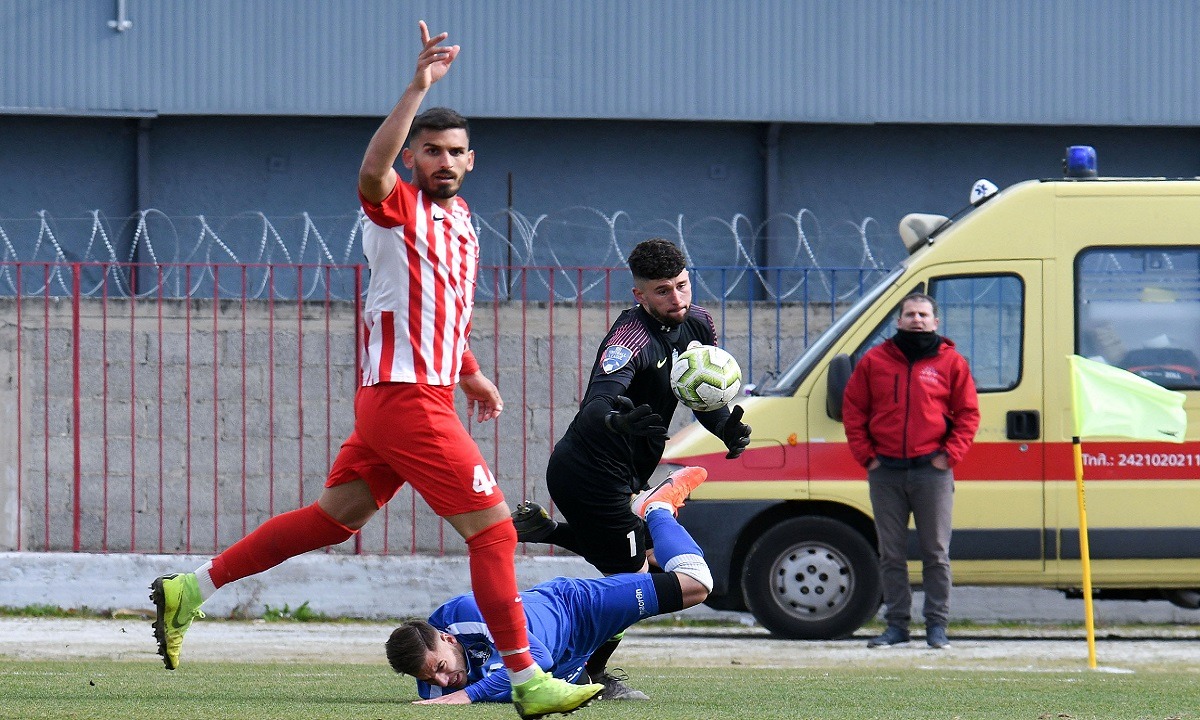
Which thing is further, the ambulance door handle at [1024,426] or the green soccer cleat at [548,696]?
the ambulance door handle at [1024,426]

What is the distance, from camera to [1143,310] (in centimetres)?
986

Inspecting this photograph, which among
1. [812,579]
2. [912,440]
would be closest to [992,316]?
[912,440]

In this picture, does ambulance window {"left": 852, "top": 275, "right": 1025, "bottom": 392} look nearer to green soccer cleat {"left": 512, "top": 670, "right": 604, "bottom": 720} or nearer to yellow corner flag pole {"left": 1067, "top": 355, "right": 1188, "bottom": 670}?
yellow corner flag pole {"left": 1067, "top": 355, "right": 1188, "bottom": 670}

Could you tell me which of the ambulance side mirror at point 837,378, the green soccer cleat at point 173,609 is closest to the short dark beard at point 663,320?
the green soccer cleat at point 173,609

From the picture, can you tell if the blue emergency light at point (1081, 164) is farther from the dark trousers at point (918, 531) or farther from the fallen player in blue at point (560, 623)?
the fallen player in blue at point (560, 623)

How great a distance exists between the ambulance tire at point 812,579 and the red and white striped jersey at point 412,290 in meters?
5.08

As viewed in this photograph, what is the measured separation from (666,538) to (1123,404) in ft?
12.6

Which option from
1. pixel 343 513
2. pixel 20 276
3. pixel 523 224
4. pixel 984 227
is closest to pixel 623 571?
pixel 343 513

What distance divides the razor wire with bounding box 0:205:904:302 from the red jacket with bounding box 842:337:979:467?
329 centimetres

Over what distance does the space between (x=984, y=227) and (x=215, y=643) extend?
16.0 ft

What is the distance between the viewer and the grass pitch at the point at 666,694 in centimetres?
521

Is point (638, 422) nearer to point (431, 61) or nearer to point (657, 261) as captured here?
point (657, 261)

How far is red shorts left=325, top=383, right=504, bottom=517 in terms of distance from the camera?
193 inches

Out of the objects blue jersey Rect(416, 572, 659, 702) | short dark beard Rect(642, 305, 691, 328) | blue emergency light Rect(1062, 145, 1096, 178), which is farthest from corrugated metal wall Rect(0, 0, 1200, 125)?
blue jersey Rect(416, 572, 659, 702)
